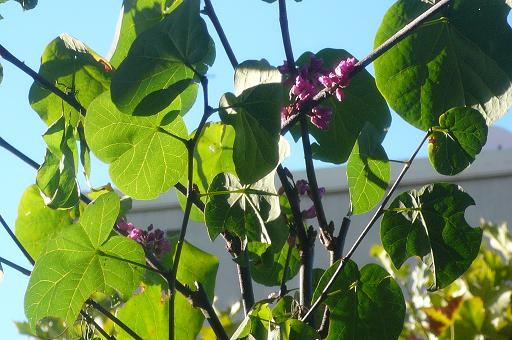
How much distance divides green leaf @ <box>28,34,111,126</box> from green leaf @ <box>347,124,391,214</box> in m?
0.22

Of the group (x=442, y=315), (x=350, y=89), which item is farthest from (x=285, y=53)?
(x=442, y=315)

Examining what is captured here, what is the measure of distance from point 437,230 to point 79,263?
0.95 feet

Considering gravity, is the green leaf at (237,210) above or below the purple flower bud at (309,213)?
below

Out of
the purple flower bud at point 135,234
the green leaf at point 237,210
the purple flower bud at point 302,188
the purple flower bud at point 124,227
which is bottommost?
the green leaf at point 237,210

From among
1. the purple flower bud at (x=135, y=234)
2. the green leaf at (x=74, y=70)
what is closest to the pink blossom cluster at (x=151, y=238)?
the purple flower bud at (x=135, y=234)

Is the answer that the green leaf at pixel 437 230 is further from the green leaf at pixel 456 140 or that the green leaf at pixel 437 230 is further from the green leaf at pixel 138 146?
the green leaf at pixel 138 146

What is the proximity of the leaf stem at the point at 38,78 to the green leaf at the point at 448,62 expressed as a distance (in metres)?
0.25

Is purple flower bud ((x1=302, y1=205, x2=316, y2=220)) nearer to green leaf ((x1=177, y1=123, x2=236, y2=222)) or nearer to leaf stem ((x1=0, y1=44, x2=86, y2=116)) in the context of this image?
green leaf ((x1=177, y1=123, x2=236, y2=222))

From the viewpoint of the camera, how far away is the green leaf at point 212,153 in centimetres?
73

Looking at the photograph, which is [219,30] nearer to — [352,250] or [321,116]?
[321,116]

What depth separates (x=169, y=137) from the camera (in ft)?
2.12

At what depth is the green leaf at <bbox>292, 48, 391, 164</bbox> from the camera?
72 centimetres

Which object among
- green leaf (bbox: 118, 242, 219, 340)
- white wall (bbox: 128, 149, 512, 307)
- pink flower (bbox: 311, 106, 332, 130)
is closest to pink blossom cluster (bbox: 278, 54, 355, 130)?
pink flower (bbox: 311, 106, 332, 130)

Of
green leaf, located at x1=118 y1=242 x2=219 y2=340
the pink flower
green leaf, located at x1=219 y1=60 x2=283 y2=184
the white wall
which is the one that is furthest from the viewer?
the white wall
